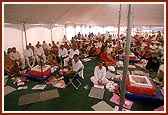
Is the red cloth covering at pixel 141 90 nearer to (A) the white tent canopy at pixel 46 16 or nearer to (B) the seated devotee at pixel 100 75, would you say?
(B) the seated devotee at pixel 100 75

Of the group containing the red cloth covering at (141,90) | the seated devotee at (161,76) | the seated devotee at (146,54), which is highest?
the seated devotee at (146,54)

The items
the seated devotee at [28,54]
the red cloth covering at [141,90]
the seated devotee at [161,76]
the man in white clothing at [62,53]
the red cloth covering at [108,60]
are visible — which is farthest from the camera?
the man in white clothing at [62,53]

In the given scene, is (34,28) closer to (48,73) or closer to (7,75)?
(7,75)

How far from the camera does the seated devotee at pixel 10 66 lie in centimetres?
482

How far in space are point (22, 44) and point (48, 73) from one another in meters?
3.05

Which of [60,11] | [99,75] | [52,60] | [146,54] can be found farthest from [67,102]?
[146,54]

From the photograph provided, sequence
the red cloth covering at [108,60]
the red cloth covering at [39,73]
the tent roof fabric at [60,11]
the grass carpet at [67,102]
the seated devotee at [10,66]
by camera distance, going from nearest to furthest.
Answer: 1. the grass carpet at [67,102]
2. the red cloth covering at [39,73]
3. the tent roof fabric at [60,11]
4. the seated devotee at [10,66]
5. the red cloth covering at [108,60]

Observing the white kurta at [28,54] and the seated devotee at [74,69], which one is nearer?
the seated devotee at [74,69]

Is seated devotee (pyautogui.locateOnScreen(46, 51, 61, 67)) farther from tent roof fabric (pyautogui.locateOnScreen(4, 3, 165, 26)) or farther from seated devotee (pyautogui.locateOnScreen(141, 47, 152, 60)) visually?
seated devotee (pyautogui.locateOnScreen(141, 47, 152, 60))

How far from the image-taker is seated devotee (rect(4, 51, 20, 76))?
4.82 meters

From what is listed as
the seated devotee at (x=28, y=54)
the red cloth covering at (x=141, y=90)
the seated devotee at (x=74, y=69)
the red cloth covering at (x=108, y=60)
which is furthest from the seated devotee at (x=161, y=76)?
the seated devotee at (x=28, y=54)

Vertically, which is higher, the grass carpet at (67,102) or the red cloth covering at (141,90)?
the red cloth covering at (141,90)

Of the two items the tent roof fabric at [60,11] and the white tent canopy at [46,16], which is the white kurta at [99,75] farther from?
the white tent canopy at [46,16]

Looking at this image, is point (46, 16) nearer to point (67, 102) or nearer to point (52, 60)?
point (52, 60)
